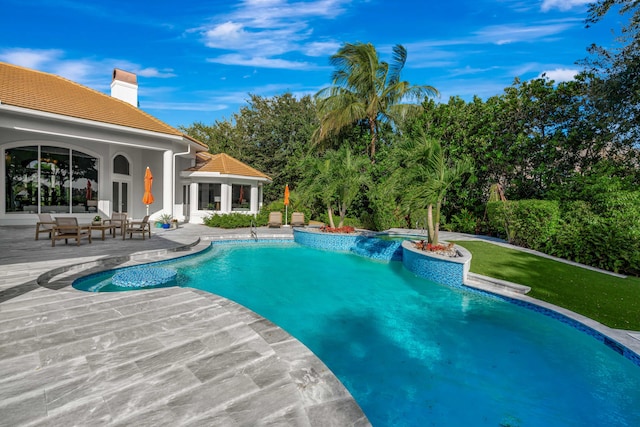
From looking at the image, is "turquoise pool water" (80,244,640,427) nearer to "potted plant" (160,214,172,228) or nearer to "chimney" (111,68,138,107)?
"potted plant" (160,214,172,228)

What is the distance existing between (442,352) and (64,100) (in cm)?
1693

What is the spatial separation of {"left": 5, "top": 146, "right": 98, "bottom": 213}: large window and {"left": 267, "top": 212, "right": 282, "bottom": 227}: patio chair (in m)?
8.73

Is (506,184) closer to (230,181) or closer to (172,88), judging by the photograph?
(230,181)

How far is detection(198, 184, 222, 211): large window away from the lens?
19.6m

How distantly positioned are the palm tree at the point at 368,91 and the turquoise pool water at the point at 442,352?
12879mm

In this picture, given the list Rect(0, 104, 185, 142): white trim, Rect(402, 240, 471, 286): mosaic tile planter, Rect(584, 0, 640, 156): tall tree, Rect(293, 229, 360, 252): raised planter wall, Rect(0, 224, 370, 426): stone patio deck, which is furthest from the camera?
Rect(293, 229, 360, 252): raised planter wall

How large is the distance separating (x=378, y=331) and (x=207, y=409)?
3996 mm

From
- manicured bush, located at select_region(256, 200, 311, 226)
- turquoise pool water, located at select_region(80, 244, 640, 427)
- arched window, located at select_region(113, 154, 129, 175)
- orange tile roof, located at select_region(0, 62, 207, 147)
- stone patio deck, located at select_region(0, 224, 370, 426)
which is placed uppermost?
orange tile roof, located at select_region(0, 62, 207, 147)

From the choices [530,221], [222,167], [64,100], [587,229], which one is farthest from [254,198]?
[587,229]

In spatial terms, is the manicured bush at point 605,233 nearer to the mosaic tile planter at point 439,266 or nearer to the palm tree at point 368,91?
the mosaic tile planter at point 439,266

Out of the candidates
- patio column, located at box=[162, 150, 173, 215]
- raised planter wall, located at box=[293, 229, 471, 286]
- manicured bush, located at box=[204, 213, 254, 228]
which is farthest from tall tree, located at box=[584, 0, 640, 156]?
patio column, located at box=[162, 150, 173, 215]

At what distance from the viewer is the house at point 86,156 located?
1270 centimetres

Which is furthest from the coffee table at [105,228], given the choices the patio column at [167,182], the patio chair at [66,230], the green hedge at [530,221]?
the green hedge at [530,221]

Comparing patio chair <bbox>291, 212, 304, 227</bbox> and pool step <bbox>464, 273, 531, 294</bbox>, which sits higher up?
patio chair <bbox>291, 212, 304, 227</bbox>
